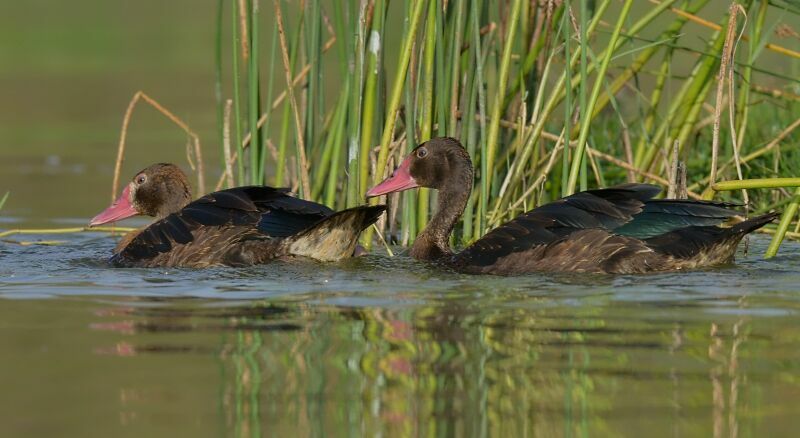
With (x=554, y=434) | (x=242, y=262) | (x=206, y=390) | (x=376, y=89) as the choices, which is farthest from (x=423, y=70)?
(x=554, y=434)

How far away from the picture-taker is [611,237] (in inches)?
326

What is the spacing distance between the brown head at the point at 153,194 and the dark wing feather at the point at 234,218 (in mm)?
797

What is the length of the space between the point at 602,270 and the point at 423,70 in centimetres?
171

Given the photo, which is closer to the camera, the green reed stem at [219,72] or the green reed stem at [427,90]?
the green reed stem at [427,90]

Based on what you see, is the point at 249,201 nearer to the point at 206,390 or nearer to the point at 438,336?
the point at 438,336

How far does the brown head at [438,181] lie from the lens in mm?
8859

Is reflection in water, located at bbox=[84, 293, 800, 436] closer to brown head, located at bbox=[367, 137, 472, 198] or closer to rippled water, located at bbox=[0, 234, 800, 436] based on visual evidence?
rippled water, located at bbox=[0, 234, 800, 436]

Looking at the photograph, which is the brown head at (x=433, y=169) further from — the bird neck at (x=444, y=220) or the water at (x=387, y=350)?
the water at (x=387, y=350)

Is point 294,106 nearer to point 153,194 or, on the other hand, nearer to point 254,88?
point 254,88

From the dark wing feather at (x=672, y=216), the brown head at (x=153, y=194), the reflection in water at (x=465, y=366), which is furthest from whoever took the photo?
the brown head at (x=153, y=194)

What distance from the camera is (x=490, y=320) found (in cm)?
657

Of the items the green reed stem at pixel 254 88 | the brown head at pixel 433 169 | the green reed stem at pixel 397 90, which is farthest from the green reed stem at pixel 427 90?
the green reed stem at pixel 254 88

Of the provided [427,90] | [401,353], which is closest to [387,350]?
[401,353]

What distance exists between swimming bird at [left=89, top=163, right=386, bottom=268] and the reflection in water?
1606mm
